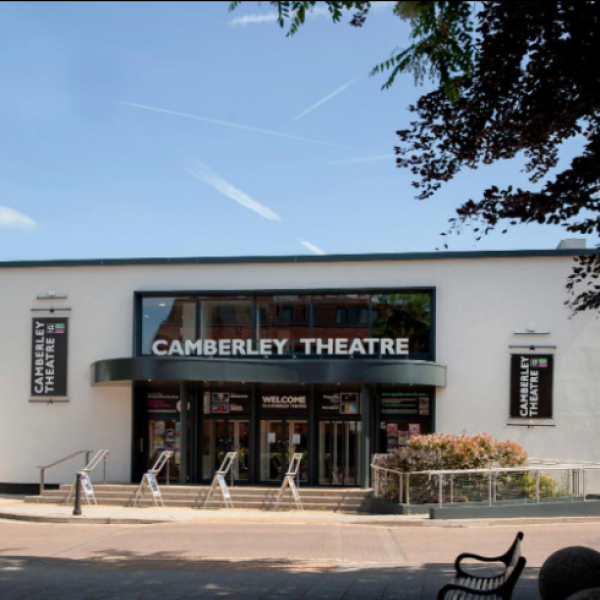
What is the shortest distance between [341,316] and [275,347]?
7.26 ft

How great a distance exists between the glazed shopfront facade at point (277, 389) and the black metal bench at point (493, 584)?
17.0 metres

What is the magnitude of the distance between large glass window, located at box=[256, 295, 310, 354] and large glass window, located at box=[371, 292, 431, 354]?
2.15 meters

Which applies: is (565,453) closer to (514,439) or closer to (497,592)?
(514,439)

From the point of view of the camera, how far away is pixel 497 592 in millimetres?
7590

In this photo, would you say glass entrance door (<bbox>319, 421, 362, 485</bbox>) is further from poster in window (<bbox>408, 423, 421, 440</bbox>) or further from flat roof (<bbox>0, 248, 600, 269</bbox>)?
flat roof (<bbox>0, 248, 600, 269</bbox>)

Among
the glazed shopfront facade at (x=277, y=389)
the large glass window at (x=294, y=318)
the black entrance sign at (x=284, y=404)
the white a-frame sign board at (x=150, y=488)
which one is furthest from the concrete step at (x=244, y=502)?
the large glass window at (x=294, y=318)

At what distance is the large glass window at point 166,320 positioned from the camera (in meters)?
27.7

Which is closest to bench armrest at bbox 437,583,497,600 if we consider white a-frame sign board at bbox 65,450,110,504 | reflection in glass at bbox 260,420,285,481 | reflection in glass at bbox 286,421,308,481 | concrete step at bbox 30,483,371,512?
concrete step at bbox 30,483,371,512

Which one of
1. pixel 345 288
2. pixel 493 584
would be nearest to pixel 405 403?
pixel 345 288

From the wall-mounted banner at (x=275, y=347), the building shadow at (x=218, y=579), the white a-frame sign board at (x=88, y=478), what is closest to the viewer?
the building shadow at (x=218, y=579)

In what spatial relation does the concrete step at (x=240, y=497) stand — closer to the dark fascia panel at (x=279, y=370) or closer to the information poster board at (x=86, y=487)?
the information poster board at (x=86, y=487)

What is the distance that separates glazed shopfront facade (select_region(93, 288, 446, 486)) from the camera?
26.7 m

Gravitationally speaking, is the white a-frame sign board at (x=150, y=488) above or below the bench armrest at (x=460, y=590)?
below

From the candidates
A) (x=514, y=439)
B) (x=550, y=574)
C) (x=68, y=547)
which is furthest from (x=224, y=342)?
(x=550, y=574)
